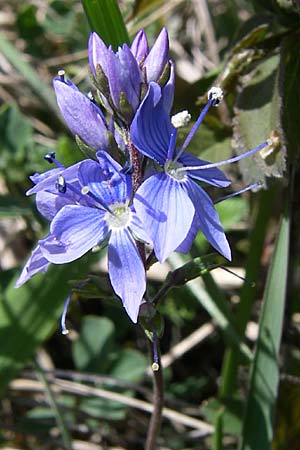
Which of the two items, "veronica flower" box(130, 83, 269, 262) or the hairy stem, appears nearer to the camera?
"veronica flower" box(130, 83, 269, 262)

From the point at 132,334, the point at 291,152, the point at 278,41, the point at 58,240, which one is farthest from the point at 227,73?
the point at 132,334

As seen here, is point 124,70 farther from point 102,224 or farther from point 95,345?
point 95,345

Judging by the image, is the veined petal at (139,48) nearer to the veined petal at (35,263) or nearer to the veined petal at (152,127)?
the veined petal at (152,127)

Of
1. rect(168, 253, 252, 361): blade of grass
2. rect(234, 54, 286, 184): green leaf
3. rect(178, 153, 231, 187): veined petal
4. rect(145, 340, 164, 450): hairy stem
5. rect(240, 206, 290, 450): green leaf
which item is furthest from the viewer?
rect(168, 253, 252, 361): blade of grass

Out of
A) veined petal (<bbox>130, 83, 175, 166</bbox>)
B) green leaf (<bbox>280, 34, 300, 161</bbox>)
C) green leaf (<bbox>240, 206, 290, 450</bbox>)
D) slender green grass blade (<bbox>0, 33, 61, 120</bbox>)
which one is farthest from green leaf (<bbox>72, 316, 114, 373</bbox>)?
veined petal (<bbox>130, 83, 175, 166</bbox>)

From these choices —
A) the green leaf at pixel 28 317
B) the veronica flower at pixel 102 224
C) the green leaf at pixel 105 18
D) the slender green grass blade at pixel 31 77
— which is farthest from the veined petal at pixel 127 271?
the slender green grass blade at pixel 31 77

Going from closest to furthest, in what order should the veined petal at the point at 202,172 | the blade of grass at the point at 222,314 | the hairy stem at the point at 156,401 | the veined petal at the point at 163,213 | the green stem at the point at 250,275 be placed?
the veined petal at the point at 163,213 < the veined petal at the point at 202,172 < the hairy stem at the point at 156,401 < the blade of grass at the point at 222,314 < the green stem at the point at 250,275

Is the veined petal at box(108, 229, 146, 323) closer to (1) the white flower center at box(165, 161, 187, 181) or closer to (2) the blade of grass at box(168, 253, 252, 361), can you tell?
(1) the white flower center at box(165, 161, 187, 181)
